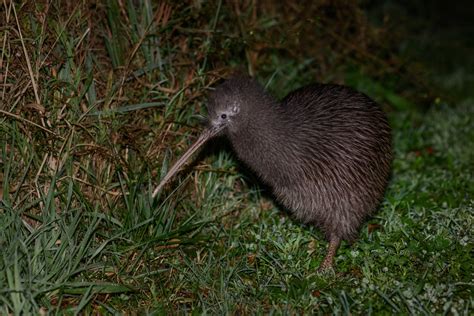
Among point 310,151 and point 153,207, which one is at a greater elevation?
point 310,151

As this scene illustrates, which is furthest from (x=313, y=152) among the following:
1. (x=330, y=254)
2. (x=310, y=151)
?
(x=330, y=254)

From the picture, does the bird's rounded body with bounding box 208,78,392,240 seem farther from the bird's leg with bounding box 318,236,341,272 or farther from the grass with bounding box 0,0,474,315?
the grass with bounding box 0,0,474,315

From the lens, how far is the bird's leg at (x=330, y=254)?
3.35 metres

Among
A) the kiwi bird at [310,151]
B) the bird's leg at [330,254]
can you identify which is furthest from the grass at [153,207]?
the kiwi bird at [310,151]

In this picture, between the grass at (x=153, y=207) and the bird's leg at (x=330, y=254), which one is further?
the bird's leg at (x=330, y=254)

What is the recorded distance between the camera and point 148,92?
150 inches

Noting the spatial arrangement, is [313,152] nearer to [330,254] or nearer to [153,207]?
[330,254]

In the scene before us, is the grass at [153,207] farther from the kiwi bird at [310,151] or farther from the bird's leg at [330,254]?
the kiwi bird at [310,151]

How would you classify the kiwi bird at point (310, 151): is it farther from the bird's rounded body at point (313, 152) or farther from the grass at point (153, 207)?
the grass at point (153, 207)

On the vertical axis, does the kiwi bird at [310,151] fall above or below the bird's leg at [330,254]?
above

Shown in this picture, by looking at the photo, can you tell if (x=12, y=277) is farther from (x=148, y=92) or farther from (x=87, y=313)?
(x=148, y=92)

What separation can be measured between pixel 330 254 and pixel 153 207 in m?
1.01

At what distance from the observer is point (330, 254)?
3438 millimetres

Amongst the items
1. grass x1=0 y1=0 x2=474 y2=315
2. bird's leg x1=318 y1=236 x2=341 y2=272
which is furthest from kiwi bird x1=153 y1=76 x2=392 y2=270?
grass x1=0 y1=0 x2=474 y2=315
